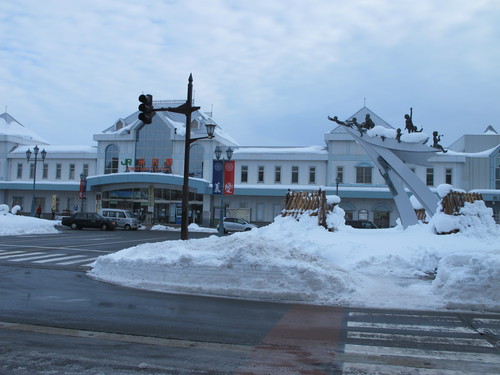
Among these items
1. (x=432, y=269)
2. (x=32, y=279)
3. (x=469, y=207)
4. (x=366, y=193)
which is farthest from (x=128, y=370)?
(x=366, y=193)

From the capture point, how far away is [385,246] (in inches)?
587

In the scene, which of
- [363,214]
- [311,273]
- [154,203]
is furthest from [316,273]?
[154,203]

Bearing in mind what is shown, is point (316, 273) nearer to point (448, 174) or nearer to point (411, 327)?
point (411, 327)

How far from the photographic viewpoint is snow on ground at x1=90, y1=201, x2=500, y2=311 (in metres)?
9.69

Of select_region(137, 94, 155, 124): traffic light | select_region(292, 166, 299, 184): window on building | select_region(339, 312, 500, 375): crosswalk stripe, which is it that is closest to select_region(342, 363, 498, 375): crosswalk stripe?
select_region(339, 312, 500, 375): crosswalk stripe

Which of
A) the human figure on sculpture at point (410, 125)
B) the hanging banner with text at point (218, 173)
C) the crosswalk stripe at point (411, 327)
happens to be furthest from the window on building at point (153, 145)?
the crosswalk stripe at point (411, 327)

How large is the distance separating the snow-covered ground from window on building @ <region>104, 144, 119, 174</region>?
43.7 metres

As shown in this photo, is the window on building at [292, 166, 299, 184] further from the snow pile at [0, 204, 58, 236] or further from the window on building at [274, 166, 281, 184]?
the snow pile at [0, 204, 58, 236]

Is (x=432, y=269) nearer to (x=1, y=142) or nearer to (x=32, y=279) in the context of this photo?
(x=32, y=279)

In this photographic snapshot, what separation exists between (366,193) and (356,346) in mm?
42106

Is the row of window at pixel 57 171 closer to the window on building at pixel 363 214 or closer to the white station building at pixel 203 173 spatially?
the white station building at pixel 203 173

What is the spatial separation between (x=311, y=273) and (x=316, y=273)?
0.11m

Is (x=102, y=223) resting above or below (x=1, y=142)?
below

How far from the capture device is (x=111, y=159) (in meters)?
55.7
